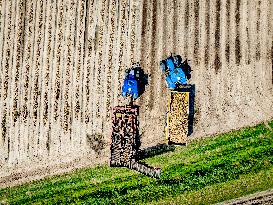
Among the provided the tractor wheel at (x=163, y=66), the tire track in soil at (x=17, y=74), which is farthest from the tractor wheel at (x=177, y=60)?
the tire track in soil at (x=17, y=74)

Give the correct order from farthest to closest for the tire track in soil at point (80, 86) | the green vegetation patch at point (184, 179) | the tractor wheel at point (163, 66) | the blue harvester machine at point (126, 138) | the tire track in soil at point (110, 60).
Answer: the tire track in soil at point (80, 86) < the tire track in soil at point (110, 60) < the tractor wheel at point (163, 66) < the green vegetation patch at point (184, 179) < the blue harvester machine at point (126, 138)

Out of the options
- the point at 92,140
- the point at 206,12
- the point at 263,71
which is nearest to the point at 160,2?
the point at 206,12

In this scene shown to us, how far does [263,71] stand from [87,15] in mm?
15277

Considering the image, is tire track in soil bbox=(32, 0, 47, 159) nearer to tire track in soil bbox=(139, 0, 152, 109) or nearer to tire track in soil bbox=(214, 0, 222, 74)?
tire track in soil bbox=(139, 0, 152, 109)

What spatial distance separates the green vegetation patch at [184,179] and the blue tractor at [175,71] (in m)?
5.21

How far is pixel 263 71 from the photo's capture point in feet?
130

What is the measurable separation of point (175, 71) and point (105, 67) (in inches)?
230

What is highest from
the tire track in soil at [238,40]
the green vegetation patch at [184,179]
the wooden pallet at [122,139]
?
the tire track in soil at [238,40]

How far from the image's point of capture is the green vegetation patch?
129 feet

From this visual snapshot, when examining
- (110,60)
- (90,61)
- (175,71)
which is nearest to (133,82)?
(110,60)

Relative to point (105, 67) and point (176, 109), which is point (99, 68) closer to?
point (105, 67)

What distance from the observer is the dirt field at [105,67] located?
39688 millimetres

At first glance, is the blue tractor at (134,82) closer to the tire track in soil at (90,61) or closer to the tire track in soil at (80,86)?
the tire track in soil at (90,61)

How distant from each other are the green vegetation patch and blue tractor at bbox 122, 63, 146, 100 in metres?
5.60
